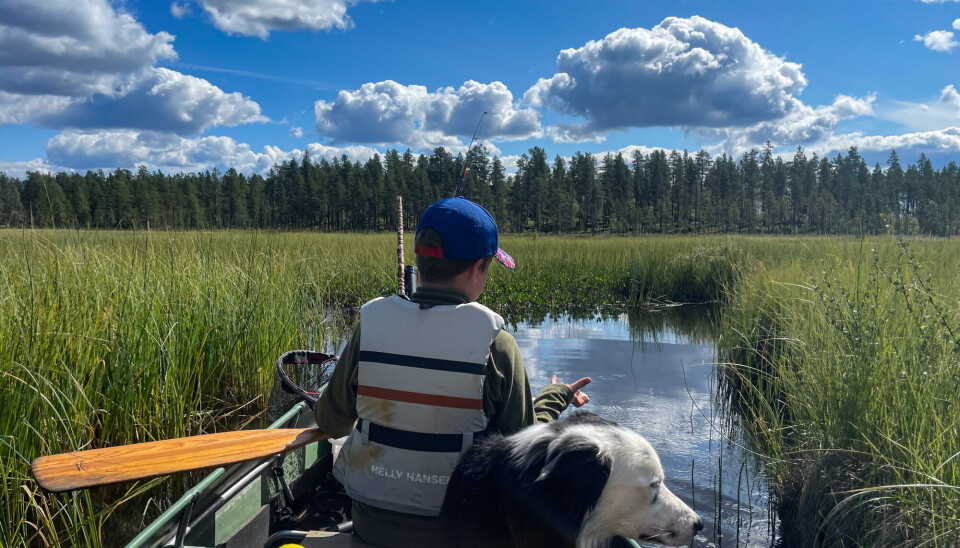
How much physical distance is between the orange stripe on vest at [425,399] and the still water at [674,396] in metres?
3.07

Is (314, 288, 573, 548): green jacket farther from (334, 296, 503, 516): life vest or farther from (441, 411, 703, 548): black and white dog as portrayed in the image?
(441, 411, 703, 548): black and white dog

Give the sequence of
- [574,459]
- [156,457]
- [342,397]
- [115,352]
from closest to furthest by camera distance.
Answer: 1. [574,459]
2. [342,397]
3. [156,457]
4. [115,352]

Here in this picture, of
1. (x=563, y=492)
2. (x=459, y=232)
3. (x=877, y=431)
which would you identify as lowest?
(x=877, y=431)

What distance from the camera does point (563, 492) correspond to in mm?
1628

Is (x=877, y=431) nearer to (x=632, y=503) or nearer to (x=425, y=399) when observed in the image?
(x=632, y=503)

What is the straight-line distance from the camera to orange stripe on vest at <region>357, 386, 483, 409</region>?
206cm

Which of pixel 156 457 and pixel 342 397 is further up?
pixel 342 397

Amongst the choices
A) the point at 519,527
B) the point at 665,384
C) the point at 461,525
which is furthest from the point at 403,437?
the point at 665,384

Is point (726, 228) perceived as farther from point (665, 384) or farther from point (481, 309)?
point (481, 309)

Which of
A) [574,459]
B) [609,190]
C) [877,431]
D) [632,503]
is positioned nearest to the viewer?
[574,459]

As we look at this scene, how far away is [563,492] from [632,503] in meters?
0.27

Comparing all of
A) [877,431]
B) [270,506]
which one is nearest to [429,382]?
[270,506]

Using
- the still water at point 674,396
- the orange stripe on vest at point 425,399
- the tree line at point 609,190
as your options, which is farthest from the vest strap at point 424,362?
the tree line at point 609,190

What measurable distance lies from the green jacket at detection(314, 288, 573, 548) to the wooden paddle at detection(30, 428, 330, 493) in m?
0.35
